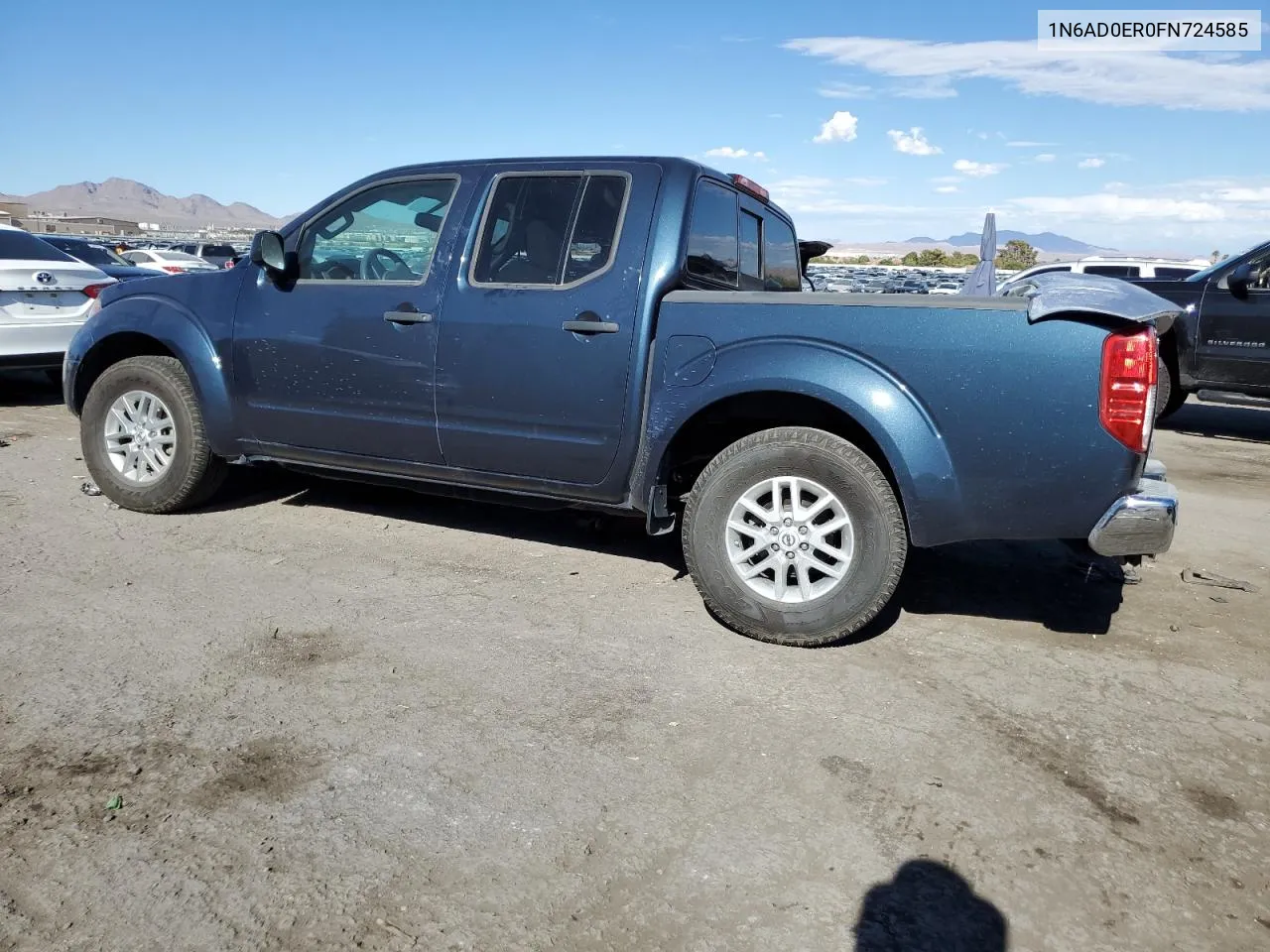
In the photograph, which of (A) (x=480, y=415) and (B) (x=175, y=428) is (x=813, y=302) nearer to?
(A) (x=480, y=415)

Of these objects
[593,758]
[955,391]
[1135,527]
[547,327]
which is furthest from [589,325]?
[1135,527]

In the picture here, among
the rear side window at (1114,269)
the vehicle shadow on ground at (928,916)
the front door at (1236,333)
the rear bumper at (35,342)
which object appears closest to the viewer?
the vehicle shadow on ground at (928,916)

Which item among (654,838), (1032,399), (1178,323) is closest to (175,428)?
(654,838)

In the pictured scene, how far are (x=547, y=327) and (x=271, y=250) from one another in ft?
5.20

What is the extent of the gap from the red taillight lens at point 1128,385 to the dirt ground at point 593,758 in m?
0.96

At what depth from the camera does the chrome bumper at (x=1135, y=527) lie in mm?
3525

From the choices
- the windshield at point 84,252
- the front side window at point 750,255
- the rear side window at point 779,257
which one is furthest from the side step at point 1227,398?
the windshield at point 84,252

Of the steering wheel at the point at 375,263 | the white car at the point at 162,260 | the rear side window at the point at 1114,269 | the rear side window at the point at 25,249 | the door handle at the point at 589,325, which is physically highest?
the white car at the point at 162,260

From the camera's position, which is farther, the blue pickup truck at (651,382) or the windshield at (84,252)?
the windshield at (84,252)

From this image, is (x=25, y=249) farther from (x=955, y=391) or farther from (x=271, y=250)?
(x=955, y=391)

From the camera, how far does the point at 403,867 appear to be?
2.47 m

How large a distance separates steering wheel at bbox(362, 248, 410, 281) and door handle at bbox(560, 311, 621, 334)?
44.1 inches

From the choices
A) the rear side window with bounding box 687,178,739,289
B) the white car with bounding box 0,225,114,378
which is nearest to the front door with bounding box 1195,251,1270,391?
the rear side window with bounding box 687,178,739,289

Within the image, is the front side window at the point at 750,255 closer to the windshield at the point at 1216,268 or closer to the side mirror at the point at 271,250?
the side mirror at the point at 271,250
